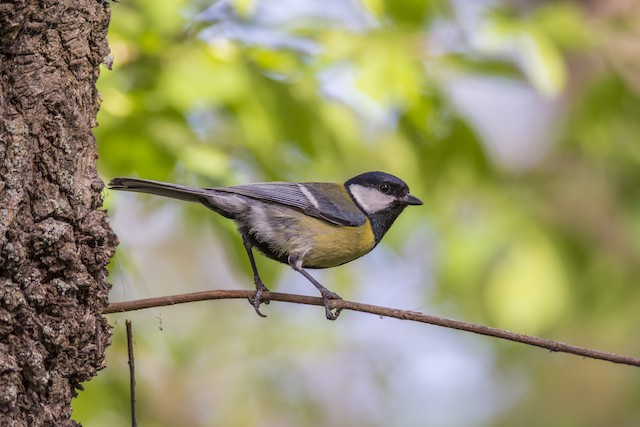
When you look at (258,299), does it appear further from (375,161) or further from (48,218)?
(375,161)

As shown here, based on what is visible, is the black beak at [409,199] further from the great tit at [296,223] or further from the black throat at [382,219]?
the great tit at [296,223]

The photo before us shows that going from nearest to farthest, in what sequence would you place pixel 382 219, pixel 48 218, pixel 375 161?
pixel 48 218 < pixel 382 219 < pixel 375 161

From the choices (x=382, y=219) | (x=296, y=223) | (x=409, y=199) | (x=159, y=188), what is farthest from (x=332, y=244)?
(x=159, y=188)

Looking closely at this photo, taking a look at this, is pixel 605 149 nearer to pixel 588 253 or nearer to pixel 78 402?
pixel 588 253

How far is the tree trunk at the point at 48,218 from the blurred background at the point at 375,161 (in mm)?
474

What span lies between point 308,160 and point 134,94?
744 millimetres

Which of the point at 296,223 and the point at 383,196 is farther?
the point at 383,196

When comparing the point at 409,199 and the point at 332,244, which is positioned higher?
the point at 409,199

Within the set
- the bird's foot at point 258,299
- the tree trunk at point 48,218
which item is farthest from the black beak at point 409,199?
the tree trunk at point 48,218

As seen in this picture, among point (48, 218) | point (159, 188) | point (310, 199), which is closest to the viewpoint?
point (48, 218)

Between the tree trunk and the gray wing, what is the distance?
1.11 metres

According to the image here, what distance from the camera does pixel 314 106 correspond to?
308cm

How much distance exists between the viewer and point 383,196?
133 inches

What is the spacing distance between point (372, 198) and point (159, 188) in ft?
3.80
